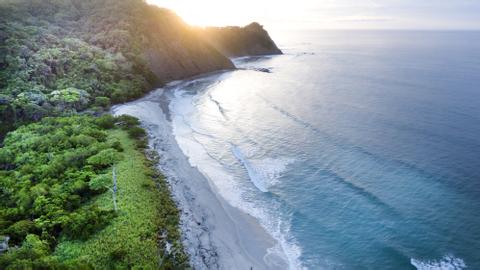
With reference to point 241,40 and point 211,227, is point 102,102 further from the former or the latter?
point 241,40

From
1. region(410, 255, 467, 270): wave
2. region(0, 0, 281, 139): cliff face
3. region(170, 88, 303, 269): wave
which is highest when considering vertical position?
region(0, 0, 281, 139): cliff face

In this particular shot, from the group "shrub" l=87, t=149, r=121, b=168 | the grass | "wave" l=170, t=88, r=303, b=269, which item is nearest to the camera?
the grass

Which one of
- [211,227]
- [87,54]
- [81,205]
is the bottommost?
[211,227]

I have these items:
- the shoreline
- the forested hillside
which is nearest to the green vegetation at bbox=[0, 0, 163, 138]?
the forested hillside

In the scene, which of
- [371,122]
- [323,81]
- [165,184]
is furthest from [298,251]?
[323,81]

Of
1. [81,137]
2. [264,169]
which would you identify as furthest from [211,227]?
[81,137]

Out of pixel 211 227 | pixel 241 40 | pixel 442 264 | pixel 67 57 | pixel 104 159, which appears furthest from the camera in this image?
pixel 241 40

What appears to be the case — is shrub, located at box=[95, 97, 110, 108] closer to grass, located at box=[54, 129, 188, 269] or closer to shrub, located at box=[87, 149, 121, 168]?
shrub, located at box=[87, 149, 121, 168]

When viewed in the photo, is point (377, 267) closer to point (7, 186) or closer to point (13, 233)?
point (13, 233)
